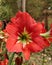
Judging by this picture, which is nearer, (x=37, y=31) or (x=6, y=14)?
(x=37, y=31)

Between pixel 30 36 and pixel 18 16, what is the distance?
5 centimetres

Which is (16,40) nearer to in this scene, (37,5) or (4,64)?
(4,64)

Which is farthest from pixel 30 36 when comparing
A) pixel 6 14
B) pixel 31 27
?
pixel 6 14

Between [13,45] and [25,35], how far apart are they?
51mm

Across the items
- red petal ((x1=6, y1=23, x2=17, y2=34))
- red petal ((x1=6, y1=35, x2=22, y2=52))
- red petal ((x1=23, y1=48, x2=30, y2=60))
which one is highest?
red petal ((x1=6, y1=23, x2=17, y2=34))

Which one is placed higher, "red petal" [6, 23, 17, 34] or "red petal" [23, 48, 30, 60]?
"red petal" [6, 23, 17, 34]

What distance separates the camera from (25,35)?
25.8 inches

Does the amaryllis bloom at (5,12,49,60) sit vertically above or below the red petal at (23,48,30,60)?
above

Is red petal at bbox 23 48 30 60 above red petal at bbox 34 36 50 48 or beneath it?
beneath

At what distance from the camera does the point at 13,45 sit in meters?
0.61

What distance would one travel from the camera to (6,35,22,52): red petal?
0.60m

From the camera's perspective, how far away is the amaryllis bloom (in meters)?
0.61

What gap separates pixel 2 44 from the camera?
2.41 ft

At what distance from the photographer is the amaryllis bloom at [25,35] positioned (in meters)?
0.61
